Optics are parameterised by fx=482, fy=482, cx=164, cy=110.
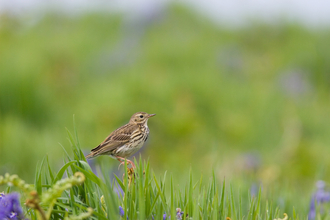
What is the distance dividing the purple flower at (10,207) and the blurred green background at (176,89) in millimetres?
5415

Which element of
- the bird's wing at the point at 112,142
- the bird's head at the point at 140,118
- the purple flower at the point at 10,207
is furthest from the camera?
the bird's head at the point at 140,118

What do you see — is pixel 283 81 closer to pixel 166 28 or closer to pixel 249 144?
pixel 249 144

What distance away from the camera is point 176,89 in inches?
481

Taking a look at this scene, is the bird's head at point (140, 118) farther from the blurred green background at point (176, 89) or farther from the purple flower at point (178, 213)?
the blurred green background at point (176, 89)

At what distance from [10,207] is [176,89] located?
1000 cm

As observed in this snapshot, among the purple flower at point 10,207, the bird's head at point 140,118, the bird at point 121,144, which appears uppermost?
the bird's head at point 140,118

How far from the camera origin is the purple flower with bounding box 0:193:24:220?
2.29 metres

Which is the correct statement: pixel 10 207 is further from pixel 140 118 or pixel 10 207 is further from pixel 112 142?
pixel 140 118

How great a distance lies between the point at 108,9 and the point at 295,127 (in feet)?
26.0

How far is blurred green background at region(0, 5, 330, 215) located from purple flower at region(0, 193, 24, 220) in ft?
17.8

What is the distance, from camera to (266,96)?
12719mm

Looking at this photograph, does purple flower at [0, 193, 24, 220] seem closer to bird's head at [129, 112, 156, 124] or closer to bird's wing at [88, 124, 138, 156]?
bird's wing at [88, 124, 138, 156]

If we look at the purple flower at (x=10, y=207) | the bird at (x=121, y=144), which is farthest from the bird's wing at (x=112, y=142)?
the purple flower at (x=10, y=207)

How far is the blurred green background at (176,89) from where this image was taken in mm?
9859
